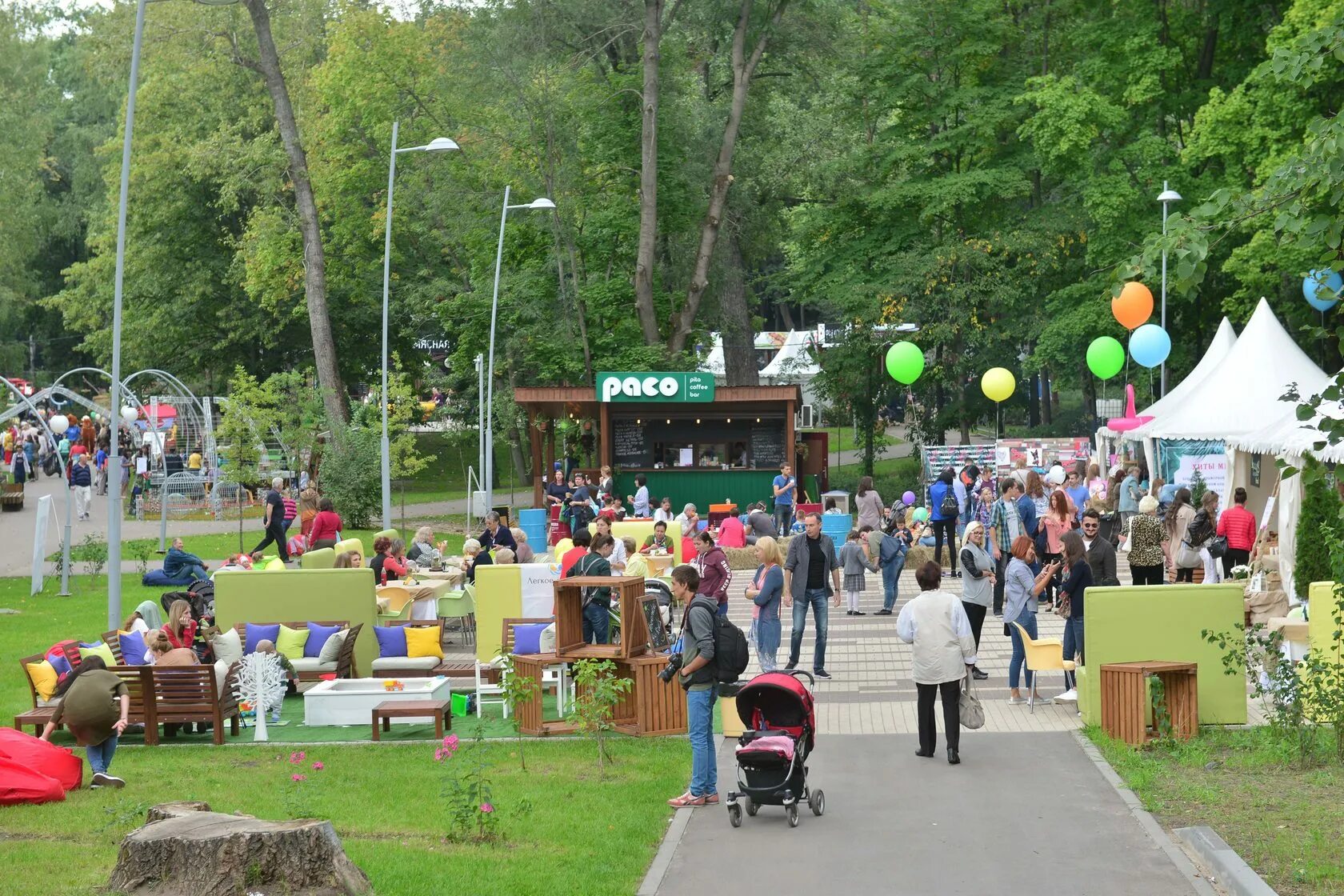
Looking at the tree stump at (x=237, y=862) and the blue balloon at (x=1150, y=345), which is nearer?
the tree stump at (x=237, y=862)

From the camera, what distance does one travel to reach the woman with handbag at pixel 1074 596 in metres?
14.9

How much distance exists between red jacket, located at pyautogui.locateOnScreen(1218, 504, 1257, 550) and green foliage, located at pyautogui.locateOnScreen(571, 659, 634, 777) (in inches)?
396

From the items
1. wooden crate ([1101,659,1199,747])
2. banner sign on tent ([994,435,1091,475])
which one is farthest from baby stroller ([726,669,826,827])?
banner sign on tent ([994,435,1091,475])

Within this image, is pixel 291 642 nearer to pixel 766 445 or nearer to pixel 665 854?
pixel 665 854

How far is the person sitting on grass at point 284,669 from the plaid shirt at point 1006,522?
29.8 ft

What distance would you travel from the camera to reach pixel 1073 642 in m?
15.3

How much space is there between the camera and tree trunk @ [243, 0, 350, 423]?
3525 cm

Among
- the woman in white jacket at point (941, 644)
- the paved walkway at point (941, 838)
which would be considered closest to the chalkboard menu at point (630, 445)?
the paved walkway at point (941, 838)

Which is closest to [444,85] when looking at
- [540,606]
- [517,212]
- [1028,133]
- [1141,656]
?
[517,212]

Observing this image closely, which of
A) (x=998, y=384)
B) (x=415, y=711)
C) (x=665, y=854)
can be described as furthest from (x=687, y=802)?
(x=998, y=384)

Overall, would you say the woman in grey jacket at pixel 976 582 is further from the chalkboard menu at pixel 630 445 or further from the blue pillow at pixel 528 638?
the chalkboard menu at pixel 630 445

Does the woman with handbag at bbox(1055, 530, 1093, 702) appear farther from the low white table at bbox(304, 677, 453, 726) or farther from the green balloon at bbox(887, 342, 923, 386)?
the green balloon at bbox(887, 342, 923, 386)

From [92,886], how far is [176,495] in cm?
3656

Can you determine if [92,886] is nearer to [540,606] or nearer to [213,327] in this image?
[540,606]
